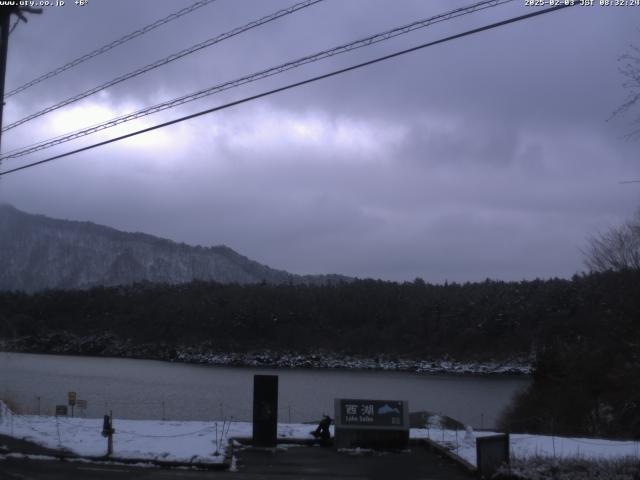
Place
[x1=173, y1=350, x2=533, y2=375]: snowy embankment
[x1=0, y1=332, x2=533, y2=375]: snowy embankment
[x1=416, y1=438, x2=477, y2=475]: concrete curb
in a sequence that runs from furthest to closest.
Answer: [x1=0, y1=332, x2=533, y2=375]: snowy embankment < [x1=173, y1=350, x2=533, y2=375]: snowy embankment < [x1=416, y1=438, x2=477, y2=475]: concrete curb

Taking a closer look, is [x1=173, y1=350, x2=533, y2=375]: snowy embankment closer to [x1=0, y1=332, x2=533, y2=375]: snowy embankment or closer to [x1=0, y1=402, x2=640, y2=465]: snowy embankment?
[x1=0, y1=332, x2=533, y2=375]: snowy embankment

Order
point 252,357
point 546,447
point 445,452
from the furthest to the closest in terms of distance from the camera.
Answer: point 252,357
point 546,447
point 445,452

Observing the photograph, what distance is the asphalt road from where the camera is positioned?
16016 millimetres

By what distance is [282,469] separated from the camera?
17.4 metres

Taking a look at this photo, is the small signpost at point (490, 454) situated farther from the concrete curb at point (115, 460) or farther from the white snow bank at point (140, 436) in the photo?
the white snow bank at point (140, 436)

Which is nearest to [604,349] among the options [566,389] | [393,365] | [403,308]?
[566,389]

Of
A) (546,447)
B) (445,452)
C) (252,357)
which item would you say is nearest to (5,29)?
(445,452)

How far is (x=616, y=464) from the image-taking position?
50.6ft

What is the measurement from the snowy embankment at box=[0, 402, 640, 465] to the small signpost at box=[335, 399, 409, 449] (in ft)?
4.66

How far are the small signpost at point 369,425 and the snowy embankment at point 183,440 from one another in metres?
1.42

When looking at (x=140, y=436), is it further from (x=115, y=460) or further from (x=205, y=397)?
(x=205, y=397)

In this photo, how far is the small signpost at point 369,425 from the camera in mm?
20531

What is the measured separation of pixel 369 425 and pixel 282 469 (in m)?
3.98

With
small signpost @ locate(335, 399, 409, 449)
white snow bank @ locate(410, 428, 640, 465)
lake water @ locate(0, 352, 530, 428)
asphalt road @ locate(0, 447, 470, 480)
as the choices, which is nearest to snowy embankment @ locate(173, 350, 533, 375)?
lake water @ locate(0, 352, 530, 428)
